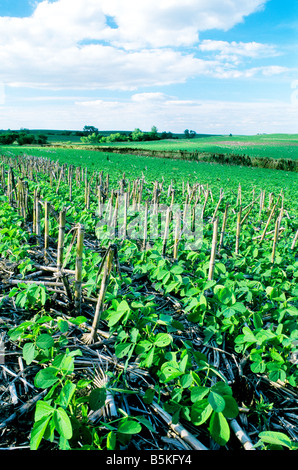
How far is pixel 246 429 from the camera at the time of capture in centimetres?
185

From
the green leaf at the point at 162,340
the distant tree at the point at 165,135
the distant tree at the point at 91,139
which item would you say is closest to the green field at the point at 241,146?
the distant tree at the point at 91,139

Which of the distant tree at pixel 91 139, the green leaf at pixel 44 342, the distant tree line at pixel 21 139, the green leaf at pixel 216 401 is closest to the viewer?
the green leaf at pixel 216 401

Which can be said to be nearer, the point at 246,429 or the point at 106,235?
the point at 246,429

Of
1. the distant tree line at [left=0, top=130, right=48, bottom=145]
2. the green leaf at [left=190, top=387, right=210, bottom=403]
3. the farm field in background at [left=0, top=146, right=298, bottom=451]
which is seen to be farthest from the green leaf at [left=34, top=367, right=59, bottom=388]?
the distant tree line at [left=0, top=130, right=48, bottom=145]

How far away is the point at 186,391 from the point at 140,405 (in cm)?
32

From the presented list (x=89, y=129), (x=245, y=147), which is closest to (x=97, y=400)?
(x=245, y=147)

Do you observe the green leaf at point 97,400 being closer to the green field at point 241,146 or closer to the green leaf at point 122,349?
the green leaf at point 122,349

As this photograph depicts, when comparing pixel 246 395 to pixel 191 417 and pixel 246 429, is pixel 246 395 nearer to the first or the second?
pixel 246 429

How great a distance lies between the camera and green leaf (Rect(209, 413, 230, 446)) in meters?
1.54

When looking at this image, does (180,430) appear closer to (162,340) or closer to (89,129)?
(162,340)

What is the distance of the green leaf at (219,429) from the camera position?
5.05ft

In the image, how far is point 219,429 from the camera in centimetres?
157

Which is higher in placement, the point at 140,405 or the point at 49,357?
the point at 49,357
